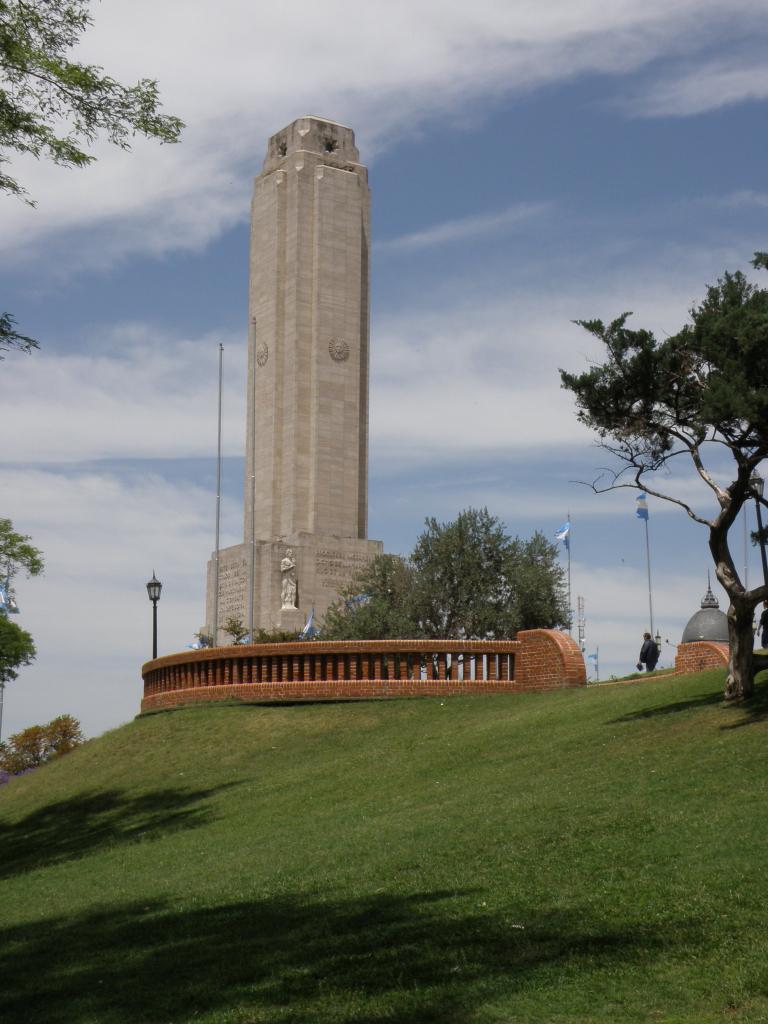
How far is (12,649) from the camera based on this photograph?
44.5 m

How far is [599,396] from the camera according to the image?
22531mm

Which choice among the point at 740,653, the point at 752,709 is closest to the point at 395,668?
the point at 740,653

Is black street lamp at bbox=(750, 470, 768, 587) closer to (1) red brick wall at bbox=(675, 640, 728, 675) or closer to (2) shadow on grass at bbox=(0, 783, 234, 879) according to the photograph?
(1) red brick wall at bbox=(675, 640, 728, 675)

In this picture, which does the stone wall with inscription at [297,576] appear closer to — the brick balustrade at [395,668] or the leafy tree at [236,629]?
the leafy tree at [236,629]

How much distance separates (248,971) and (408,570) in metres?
53.2

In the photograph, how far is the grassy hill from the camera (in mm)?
8961

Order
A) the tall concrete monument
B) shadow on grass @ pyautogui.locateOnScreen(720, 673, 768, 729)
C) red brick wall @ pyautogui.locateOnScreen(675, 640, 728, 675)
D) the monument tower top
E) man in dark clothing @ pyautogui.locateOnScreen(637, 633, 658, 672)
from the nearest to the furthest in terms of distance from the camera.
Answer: shadow on grass @ pyautogui.locateOnScreen(720, 673, 768, 729) → red brick wall @ pyautogui.locateOnScreen(675, 640, 728, 675) → man in dark clothing @ pyautogui.locateOnScreen(637, 633, 658, 672) → the tall concrete monument → the monument tower top

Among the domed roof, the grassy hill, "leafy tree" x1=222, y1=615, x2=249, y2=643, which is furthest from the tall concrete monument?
the grassy hill

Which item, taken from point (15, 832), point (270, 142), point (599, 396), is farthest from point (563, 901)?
point (270, 142)

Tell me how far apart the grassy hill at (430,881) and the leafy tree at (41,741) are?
38348 millimetres

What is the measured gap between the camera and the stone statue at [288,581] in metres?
70.1

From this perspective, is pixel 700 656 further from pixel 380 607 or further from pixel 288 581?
pixel 288 581

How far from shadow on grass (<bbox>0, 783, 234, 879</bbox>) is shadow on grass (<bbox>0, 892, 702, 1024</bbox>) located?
286 inches

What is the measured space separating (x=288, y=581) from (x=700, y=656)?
147 ft
